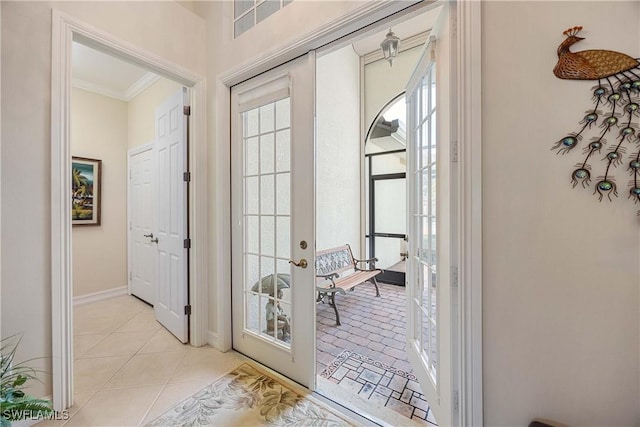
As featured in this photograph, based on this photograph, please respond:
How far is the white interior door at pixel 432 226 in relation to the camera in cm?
128

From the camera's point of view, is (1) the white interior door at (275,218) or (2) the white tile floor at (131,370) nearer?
(2) the white tile floor at (131,370)

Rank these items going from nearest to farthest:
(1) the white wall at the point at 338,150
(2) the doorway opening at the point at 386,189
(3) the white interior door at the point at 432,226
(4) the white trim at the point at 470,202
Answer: (4) the white trim at the point at 470,202, (3) the white interior door at the point at 432,226, (1) the white wall at the point at 338,150, (2) the doorway opening at the point at 386,189

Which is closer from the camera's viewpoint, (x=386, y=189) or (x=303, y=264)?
(x=303, y=264)

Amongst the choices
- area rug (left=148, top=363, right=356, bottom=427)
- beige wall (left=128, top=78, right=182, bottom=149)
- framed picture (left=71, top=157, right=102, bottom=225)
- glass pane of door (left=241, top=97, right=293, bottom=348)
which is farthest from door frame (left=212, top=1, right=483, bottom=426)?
framed picture (left=71, top=157, right=102, bottom=225)

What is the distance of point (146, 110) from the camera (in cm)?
367

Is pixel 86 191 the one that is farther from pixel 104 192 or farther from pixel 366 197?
pixel 366 197

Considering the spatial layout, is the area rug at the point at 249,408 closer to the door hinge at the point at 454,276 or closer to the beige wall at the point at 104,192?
the door hinge at the point at 454,276

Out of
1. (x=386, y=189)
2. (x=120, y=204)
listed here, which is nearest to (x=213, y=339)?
(x=120, y=204)

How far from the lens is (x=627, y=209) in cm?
96

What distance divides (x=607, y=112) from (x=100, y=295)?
5.15m

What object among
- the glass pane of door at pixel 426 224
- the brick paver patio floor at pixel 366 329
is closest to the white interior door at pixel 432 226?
the glass pane of door at pixel 426 224

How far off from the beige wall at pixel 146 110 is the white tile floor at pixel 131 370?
235 cm

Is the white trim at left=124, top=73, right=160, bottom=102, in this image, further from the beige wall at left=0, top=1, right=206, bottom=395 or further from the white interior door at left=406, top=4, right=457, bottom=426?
the white interior door at left=406, top=4, right=457, bottom=426

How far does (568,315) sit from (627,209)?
0.44 m
